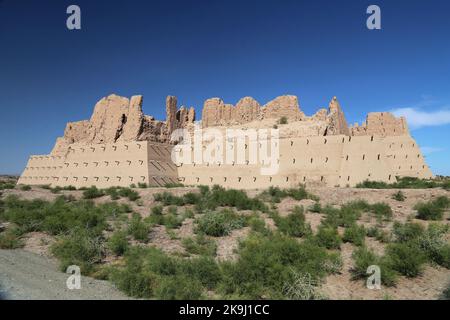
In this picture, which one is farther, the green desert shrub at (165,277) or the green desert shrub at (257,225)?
the green desert shrub at (257,225)

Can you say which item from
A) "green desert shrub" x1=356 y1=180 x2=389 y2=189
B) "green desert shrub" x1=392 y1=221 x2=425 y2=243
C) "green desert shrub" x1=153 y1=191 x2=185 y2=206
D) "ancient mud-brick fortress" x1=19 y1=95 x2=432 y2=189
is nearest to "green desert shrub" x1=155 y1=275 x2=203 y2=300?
"green desert shrub" x1=392 y1=221 x2=425 y2=243

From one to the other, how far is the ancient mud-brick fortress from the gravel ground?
63.9 feet

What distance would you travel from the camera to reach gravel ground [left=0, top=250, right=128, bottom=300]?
18.2 feet

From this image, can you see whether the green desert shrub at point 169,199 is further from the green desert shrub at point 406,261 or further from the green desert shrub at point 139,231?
the green desert shrub at point 406,261

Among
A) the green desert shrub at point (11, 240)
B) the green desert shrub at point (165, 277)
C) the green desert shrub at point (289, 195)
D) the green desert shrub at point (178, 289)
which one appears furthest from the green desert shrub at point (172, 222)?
the green desert shrub at point (289, 195)

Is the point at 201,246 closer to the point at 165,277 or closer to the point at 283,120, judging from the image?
the point at 165,277

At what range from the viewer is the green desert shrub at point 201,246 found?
889 centimetres

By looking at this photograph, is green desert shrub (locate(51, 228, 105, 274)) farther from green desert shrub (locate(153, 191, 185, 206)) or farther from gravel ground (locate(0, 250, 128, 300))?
green desert shrub (locate(153, 191, 185, 206))

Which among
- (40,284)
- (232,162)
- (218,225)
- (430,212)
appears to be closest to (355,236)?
(218,225)

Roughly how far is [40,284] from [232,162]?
2235cm

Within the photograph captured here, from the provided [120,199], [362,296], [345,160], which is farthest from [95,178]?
[362,296]

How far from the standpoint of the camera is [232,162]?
28.0 metres

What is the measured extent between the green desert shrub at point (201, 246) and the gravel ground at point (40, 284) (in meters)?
2.86
